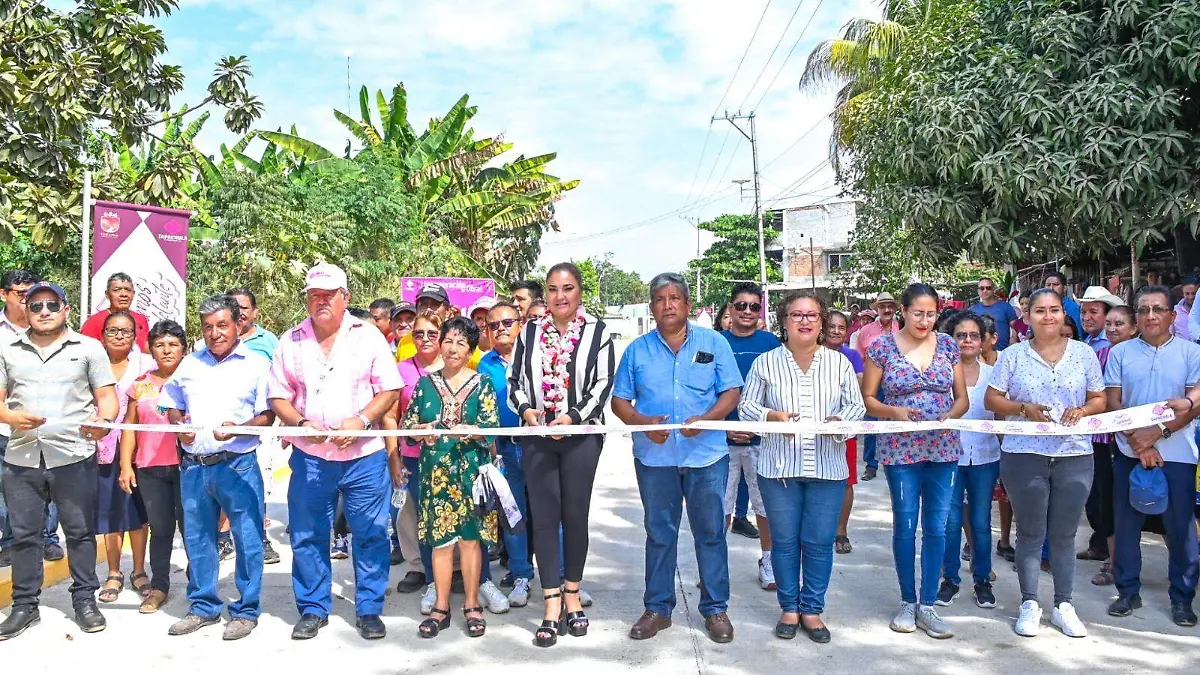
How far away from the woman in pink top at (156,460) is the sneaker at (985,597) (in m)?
4.85

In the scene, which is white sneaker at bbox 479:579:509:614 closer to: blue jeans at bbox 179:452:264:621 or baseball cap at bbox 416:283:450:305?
blue jeans at bbox 179:452:264:621

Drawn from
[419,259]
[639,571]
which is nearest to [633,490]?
[639,571]

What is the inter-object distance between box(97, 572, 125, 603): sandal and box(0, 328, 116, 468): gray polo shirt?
1.04 meters

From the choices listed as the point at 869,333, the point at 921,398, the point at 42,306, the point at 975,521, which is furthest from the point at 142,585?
the point at 869,333

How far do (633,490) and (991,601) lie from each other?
15.0 ft

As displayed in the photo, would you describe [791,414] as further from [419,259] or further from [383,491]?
[419,259]

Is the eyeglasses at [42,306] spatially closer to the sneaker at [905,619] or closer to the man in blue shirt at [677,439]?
the man in blue shirt at [677,439]

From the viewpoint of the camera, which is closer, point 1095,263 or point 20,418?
point 20,418

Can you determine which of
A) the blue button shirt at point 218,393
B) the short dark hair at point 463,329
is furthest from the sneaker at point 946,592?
the blue button shirt at point 218,393

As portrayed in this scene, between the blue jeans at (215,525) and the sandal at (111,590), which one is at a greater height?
the blue jeans at (215,525)

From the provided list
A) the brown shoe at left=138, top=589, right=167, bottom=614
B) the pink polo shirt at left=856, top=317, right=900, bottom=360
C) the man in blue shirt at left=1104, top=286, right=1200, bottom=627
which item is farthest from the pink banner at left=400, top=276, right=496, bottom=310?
the man in blue shirt at left=1104, top=286, right=1200, bottom=627

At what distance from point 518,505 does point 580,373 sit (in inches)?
43.6

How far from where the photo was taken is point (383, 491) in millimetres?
5188

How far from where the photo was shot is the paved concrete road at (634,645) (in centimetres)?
455
